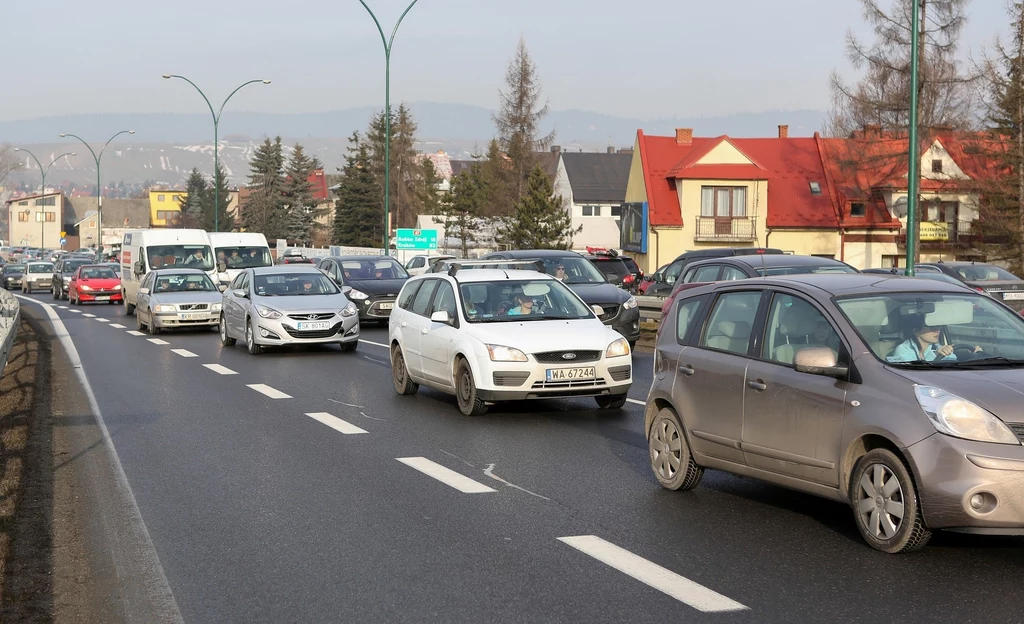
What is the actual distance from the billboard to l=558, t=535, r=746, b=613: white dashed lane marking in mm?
54615

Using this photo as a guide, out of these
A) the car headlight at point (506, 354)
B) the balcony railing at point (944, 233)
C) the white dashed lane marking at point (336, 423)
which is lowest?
the white dashed lane marking at point (336, 423)

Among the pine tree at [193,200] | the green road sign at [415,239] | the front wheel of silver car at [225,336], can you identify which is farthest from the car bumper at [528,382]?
the pine tree at [193,200]

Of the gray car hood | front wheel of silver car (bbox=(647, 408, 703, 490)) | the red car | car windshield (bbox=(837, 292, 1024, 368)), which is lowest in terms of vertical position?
the red car

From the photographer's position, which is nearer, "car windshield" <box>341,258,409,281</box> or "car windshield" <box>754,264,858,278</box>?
"car windshield" <box>754,264,858,278</box>

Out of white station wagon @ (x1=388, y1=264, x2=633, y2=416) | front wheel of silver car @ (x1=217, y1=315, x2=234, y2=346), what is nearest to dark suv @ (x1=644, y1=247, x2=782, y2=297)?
front wheel of silver car @ (x1=217, y1=315, x2=234, y2=346)

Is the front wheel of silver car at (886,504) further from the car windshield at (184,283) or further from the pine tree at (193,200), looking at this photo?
the pine tree at (193,200)

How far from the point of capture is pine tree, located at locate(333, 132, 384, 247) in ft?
336

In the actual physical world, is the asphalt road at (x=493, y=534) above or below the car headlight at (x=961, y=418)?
below

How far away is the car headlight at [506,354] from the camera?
13.1 metres

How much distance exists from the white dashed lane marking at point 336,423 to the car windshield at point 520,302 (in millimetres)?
1801

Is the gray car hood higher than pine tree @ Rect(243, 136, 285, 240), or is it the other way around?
pine tree @ Rect(243, 136, 285, 240)

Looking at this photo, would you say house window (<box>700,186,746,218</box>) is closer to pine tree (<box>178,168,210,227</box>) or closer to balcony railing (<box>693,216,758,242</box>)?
balcony railing (<box>693,216,758,242</box>)

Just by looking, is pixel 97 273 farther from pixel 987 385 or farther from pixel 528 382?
pixel 987 385

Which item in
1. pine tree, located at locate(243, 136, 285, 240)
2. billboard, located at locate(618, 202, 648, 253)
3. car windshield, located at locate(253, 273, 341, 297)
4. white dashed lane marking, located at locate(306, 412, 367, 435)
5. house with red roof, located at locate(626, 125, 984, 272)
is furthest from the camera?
pine tree, located at locate(243, 136, 285, 240)
